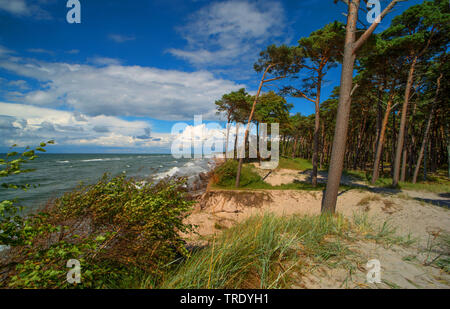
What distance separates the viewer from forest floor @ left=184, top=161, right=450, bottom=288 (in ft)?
8.48

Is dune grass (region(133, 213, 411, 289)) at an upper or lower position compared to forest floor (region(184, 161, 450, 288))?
upper

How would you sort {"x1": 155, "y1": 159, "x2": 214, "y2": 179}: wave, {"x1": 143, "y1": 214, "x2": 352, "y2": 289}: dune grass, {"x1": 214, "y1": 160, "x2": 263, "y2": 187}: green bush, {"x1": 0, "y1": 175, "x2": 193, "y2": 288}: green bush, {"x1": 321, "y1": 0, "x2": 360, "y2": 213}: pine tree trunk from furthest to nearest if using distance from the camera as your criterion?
{"x1": 155, "y1": 159, "x2": 214, "y2": 179}: wave
{"x1": 214, "y1": 160, "x2": 263, "y2": 187}: green bush
{"x1": 321, "y1": 0, "x2": 360, "y2": 213}: pine tree trunk
{"x1": 0, "y1": 175, "x2": 193, "y2": 288}: green bush
{"x1": 143, "y1": 214, "x2": 352, "y2": 289}: dune grass

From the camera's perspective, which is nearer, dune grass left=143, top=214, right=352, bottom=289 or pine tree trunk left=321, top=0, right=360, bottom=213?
dune grass left=143, top=214, right=352, bottom=289

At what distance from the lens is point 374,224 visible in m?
4.98

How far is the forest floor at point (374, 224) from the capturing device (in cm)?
259

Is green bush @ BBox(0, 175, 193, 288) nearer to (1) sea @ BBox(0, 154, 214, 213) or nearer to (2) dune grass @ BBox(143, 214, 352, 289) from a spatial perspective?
(2) dune grass @ BBox(143, 214, 352, 289)

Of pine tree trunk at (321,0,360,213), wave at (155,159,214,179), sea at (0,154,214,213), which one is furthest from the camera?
wave at (155,159,214,179)

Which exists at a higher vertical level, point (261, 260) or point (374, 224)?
point (261, 260)

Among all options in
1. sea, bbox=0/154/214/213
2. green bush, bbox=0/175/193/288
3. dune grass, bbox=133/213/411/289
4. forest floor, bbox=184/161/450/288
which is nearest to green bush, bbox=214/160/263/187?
forest floor, bbox=184/161/450/288

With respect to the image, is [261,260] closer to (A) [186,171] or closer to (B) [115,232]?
(B) [115,232]

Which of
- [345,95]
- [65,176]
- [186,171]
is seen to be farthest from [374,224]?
[65,176]

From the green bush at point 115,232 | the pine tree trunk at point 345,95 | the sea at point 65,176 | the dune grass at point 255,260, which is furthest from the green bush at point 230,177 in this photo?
the green bush at point 115,232

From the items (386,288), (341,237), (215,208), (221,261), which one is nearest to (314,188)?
(215,208)
